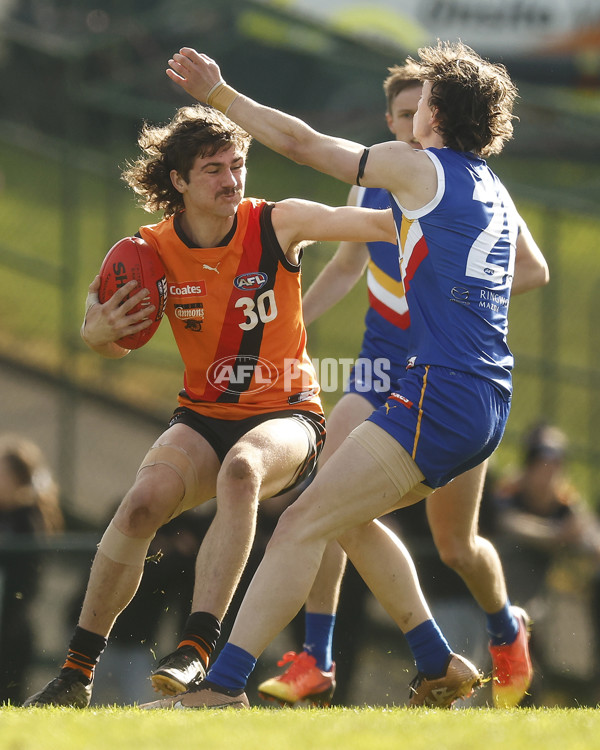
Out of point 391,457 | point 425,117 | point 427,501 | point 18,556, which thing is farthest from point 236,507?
point 18,556

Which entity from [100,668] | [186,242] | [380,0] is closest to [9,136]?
[100,668]

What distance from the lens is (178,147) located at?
5.18 metres

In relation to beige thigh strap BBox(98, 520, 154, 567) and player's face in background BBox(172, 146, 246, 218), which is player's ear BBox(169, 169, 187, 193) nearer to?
player's face in background BBox(172, 146, 246, 218)

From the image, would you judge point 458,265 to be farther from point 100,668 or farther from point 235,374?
point 100,668

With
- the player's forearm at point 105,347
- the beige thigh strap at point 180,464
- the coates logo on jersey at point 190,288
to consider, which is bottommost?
the beige thigh strap at point 180,464

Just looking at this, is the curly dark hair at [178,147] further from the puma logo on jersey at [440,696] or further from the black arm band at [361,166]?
the puma logo on jersey at [440,696]

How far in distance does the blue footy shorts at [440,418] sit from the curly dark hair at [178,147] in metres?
1.47

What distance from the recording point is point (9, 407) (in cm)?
1169

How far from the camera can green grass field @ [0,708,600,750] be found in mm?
3500

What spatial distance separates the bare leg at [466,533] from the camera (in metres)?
5.36

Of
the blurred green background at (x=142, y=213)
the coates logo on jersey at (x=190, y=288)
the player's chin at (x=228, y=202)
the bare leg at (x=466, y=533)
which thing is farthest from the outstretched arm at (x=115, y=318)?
the blurred green background at (x=142, y=213)

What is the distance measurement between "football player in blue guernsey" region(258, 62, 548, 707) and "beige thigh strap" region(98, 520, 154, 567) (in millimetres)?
936

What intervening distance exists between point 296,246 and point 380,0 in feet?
60.3

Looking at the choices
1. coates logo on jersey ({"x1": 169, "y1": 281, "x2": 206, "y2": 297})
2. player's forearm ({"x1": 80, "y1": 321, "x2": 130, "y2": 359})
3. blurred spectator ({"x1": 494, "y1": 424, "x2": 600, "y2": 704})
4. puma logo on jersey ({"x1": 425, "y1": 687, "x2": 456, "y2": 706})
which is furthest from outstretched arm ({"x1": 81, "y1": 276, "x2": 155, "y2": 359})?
blurred spectator ({"x1": 494, "y1": 424, "x2": 600, "y2": 704})
